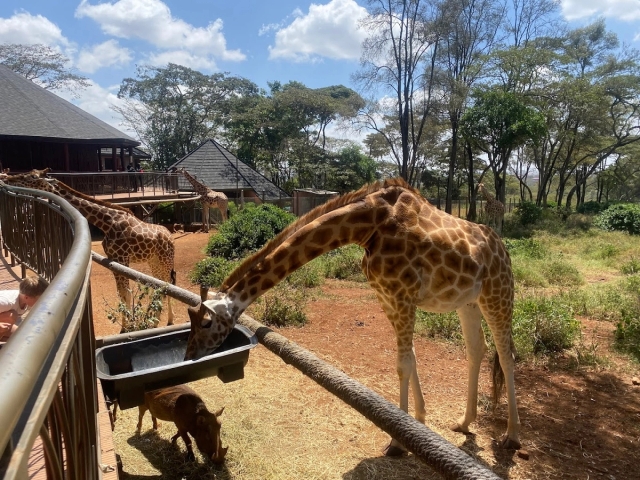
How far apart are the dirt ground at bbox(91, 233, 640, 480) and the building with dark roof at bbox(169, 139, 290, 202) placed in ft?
57.3

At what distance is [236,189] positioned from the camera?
2431 centimetres

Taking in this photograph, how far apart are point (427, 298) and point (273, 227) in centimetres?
989

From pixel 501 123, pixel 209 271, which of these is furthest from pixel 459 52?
pixel 209 271

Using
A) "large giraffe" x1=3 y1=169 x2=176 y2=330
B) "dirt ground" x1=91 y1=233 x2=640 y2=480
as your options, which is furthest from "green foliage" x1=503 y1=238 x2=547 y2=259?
"large giraffe" x1=3 y1=169 x2=176 y2=330

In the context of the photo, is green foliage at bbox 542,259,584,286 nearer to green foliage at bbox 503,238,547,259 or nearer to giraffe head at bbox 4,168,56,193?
green foliage at bbox 503,238,547,259

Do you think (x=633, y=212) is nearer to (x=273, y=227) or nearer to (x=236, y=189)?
(x=273, y=227)

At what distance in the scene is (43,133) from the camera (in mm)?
17000

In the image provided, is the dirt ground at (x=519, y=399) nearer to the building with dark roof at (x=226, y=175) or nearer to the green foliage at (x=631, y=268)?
the green foliage at (x=631, y=268)

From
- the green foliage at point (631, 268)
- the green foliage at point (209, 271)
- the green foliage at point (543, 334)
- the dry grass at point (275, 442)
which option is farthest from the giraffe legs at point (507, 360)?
the green foliage at point (631, 268)

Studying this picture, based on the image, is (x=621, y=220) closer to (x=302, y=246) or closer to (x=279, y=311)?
(x=279, y=311)

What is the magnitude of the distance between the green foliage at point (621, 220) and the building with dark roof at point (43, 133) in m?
20.0

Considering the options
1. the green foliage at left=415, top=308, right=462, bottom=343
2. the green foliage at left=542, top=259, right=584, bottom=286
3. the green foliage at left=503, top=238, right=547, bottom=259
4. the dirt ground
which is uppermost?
the green foliage at left=503, top=238, right=547, bottom=259

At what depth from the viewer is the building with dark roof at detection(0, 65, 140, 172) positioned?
17.1 meters

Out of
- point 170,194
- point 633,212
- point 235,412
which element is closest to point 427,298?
point 235,412
